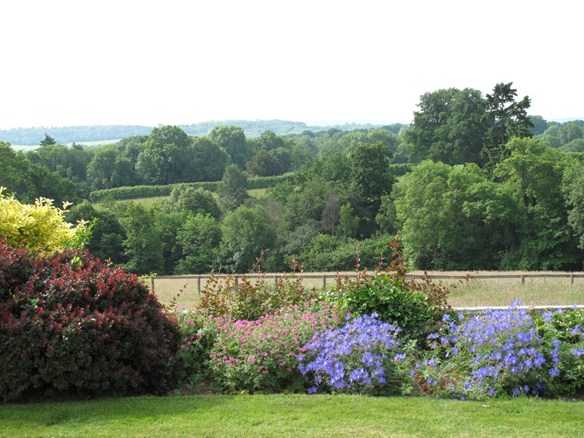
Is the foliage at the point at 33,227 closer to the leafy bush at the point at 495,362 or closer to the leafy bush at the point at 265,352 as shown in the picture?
the leafy bush at the point at 265,352

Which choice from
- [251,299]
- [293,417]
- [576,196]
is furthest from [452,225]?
[293,417]

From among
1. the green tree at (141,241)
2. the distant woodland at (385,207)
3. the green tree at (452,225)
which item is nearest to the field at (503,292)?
the distant woodland at (385,207)

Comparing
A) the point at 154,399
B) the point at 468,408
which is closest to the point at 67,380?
the point at 154,399

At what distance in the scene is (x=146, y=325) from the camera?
6645 millimetres

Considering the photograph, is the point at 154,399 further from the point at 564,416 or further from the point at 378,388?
the point at 564,416

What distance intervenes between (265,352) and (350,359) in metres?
0.86

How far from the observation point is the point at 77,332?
6012 millimetres

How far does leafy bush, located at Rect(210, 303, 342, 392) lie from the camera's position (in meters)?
6.65

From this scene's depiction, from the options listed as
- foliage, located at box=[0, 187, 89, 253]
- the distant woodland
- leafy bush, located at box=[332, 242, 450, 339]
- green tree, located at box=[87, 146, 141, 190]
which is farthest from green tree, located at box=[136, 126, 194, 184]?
leafy bush, located at box=[332, 242, 450, 339]

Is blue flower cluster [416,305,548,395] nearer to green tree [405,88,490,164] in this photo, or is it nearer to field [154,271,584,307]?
field [154,271,584,307]

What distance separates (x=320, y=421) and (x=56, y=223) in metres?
5.49

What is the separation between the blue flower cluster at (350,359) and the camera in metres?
→ 6.38

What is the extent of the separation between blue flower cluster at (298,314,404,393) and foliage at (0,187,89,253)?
4038 millimetres

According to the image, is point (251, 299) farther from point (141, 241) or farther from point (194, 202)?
point (194, 202)
